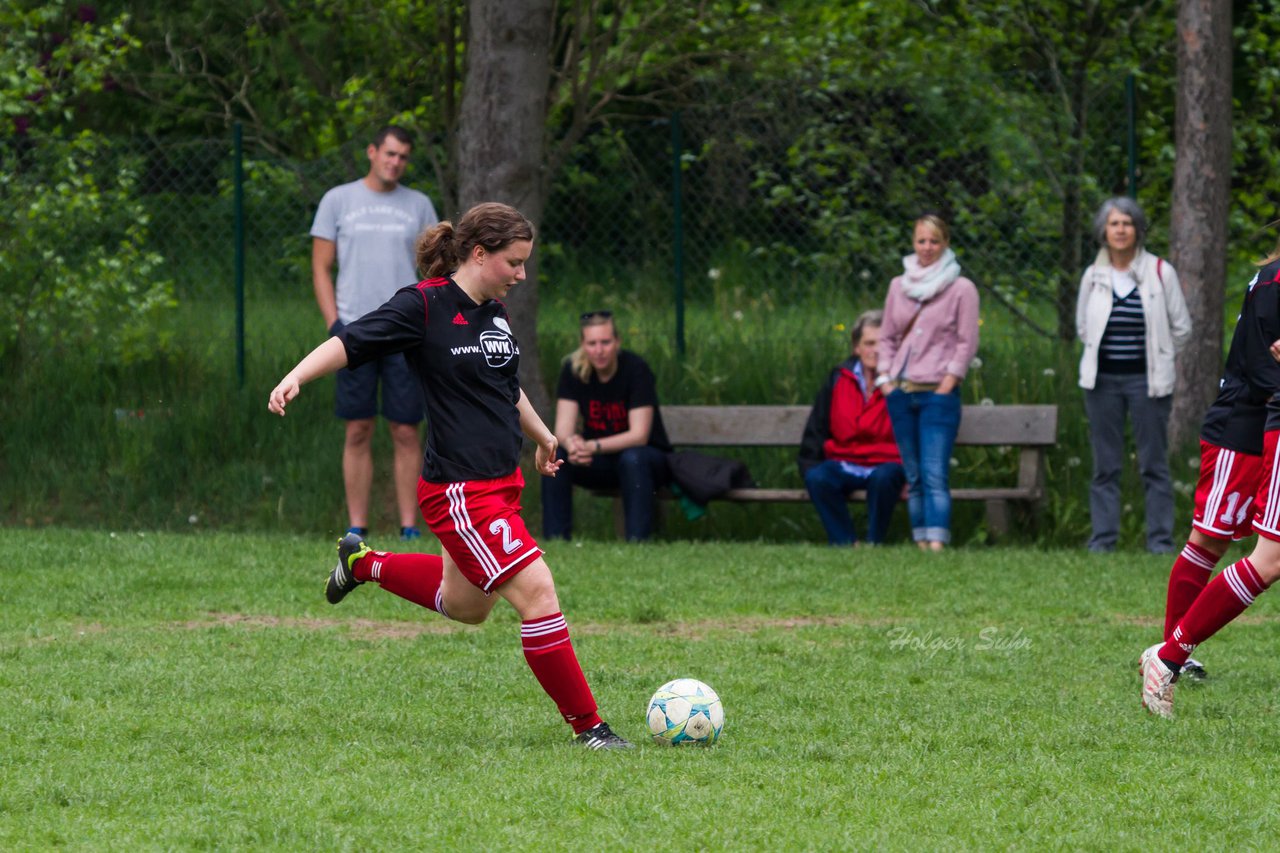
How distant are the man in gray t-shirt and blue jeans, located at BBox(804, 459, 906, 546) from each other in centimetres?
236

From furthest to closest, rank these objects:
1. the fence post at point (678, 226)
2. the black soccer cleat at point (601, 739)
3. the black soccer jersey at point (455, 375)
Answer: the fence post at point (678, 226) → the black soccer jersey at point (455, 375) → the black soccer cleat at point (601, 739)

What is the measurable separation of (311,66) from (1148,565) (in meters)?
8.50

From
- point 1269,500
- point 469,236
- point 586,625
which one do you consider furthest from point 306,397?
point 1269,500

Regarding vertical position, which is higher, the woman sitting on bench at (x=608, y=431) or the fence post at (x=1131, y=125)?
the fence post at (x=1131, y=125)

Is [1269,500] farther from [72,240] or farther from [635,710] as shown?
[72,240]

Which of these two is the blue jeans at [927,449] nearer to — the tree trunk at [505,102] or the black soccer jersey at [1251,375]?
the tree trunk at [505,102]

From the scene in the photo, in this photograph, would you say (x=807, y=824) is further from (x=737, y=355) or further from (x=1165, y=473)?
(x=737, y=355)

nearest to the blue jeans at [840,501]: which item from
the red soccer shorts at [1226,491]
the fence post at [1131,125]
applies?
the fence post at [1131,125]

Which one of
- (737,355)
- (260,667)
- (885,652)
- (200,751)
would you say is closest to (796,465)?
(737,355)

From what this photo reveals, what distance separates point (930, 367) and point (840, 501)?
0.97 meters

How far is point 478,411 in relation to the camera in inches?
221

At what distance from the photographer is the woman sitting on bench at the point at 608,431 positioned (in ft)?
35.0

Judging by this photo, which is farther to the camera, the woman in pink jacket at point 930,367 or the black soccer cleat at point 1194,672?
the woman in pink jacket at point 930,367

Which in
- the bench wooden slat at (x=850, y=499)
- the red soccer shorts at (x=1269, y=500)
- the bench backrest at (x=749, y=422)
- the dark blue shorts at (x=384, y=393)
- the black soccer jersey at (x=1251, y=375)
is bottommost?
the bench wooden slat at (x=850, y=499)
